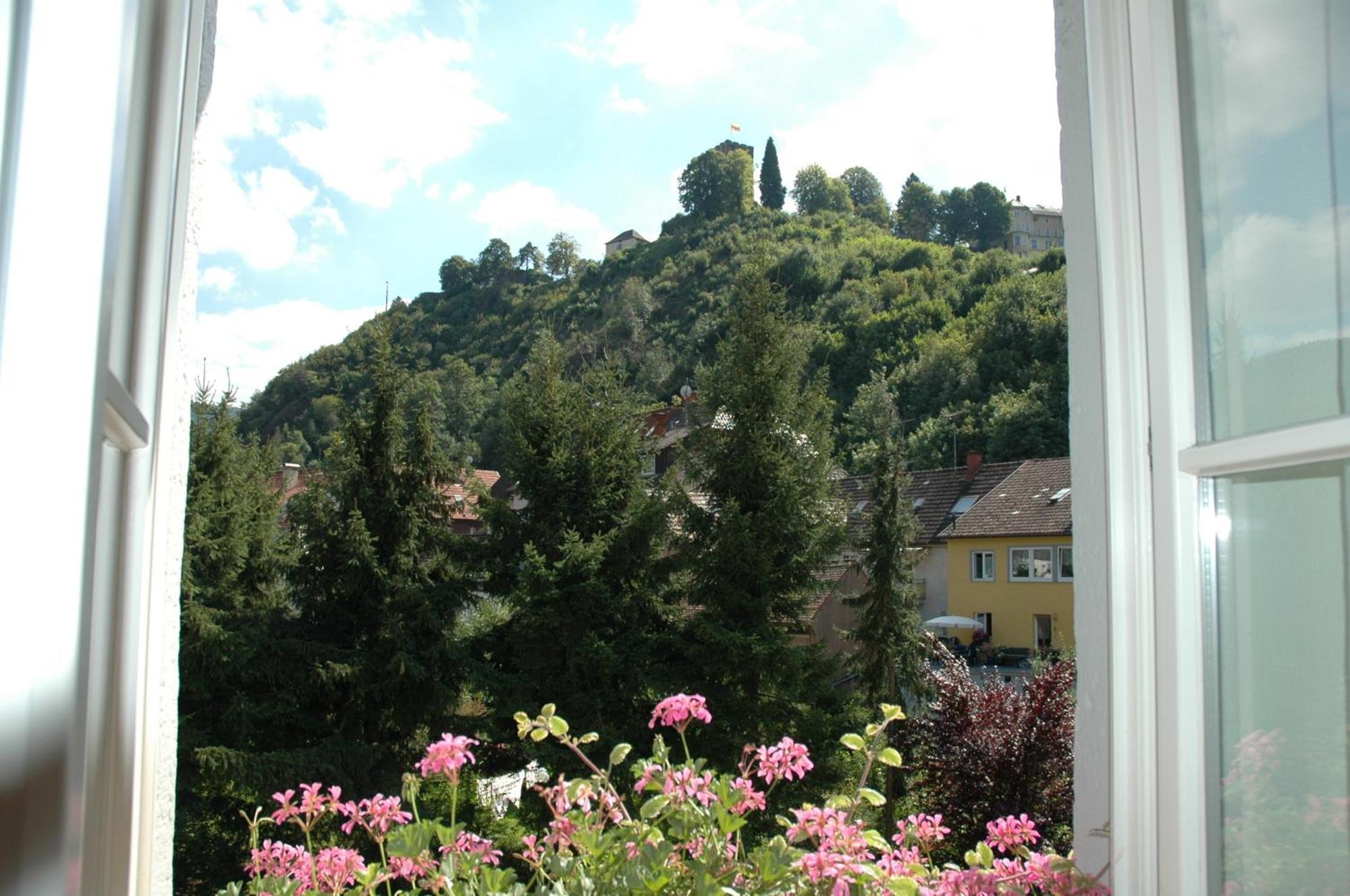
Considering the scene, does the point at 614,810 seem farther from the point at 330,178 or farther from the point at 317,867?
the point at 330,178

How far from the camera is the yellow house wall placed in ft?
63.8

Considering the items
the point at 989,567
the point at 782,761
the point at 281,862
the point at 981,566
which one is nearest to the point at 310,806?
the point at 281,862

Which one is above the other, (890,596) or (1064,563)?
(1064,563)

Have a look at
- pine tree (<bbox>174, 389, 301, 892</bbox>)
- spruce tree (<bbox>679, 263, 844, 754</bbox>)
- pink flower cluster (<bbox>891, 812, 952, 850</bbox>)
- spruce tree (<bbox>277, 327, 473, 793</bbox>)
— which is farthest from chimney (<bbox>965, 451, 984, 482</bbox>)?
pink flower cluster (<bbox>891, 812, 952, 850</bbox>)

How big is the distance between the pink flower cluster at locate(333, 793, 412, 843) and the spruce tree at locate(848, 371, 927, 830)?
8.52 m

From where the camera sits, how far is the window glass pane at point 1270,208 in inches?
26.6

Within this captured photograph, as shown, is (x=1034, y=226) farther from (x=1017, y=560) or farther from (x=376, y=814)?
(x=376, y=814)

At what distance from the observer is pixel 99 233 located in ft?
1.01

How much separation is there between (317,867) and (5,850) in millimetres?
1137

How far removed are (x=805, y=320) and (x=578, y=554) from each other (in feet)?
30.8

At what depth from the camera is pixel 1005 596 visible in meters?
20.2

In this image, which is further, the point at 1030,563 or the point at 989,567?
the point at 989,567

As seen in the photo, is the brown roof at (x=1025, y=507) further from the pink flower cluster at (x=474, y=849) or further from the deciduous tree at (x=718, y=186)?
the deciduous tree at (x=718, y=186)

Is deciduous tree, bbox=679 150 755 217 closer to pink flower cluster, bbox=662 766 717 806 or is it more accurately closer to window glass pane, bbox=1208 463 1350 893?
pink flower cluster, bbox=662 766 717 806
